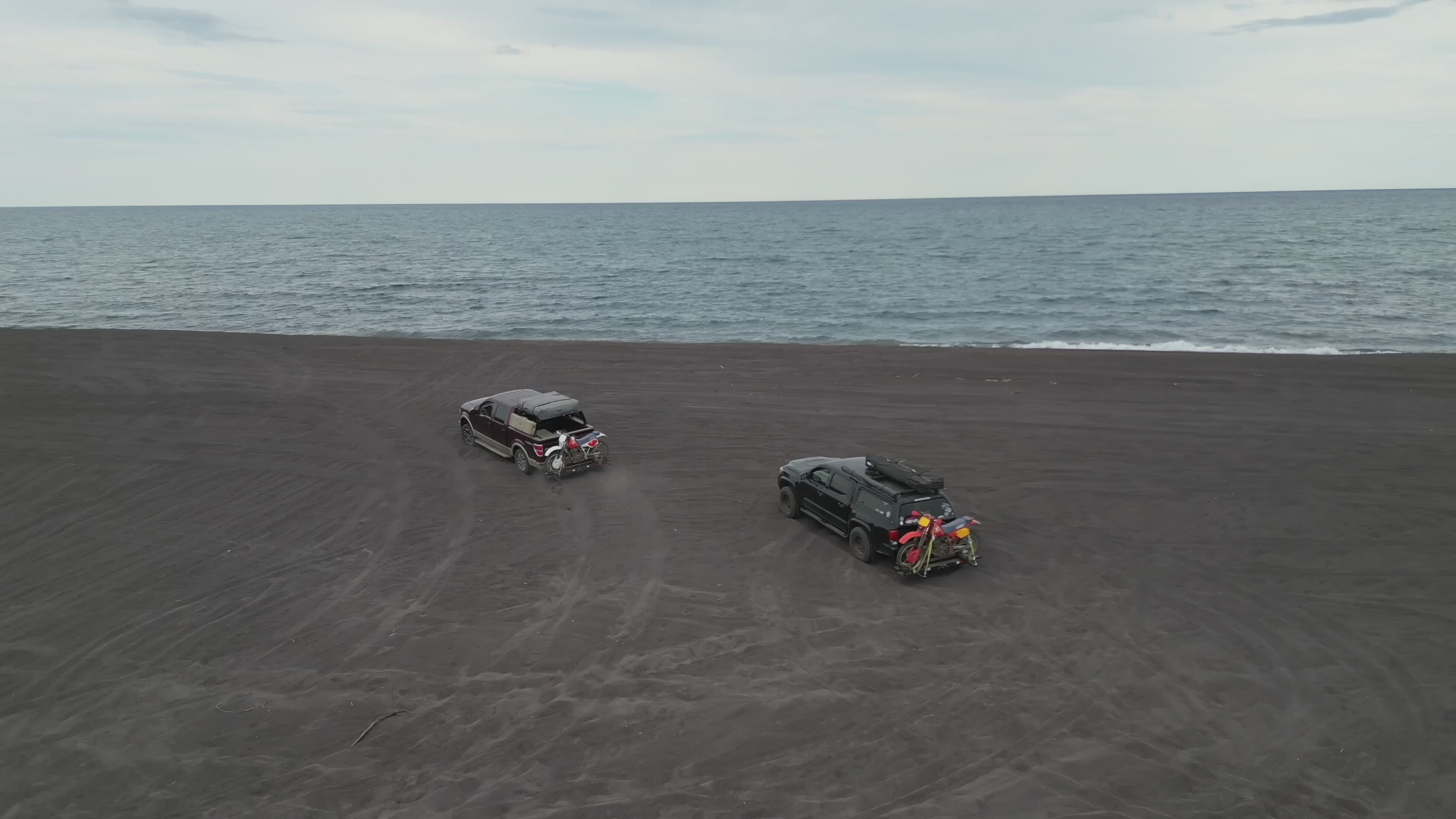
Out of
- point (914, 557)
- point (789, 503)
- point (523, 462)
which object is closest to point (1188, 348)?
point (789, 503)

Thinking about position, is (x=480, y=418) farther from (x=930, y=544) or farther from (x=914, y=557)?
(x=930, y=544)

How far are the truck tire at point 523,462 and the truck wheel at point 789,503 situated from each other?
23.6ft

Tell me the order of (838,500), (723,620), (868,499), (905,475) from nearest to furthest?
(723,620), (905,475), (868,499), (838,500)

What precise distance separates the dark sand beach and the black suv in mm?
659

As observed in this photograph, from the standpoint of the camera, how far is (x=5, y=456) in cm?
2338

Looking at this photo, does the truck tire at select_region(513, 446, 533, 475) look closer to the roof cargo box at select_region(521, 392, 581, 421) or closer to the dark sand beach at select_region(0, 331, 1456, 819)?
the dark sand beach at select_region(0, 331, 1456, 819)

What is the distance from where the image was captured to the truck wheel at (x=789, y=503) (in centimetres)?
1923

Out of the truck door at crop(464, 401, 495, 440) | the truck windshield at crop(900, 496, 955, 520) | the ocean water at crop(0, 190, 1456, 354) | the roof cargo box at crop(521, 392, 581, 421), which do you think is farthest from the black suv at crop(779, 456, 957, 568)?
the ocean water at crop(0, 190, 1456, 354)

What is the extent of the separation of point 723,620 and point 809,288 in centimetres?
5147

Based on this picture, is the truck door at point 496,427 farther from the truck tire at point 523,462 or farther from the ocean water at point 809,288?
the ocean water at point 809,288

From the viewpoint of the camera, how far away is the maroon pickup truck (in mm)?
21562

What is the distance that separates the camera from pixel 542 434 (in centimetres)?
2172

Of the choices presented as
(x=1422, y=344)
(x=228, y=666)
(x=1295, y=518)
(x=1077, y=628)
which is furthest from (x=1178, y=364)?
(x=228, y=666)

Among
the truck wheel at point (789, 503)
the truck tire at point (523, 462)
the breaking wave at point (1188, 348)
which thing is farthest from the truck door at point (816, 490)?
the breaking wave at point (1188, 348)
